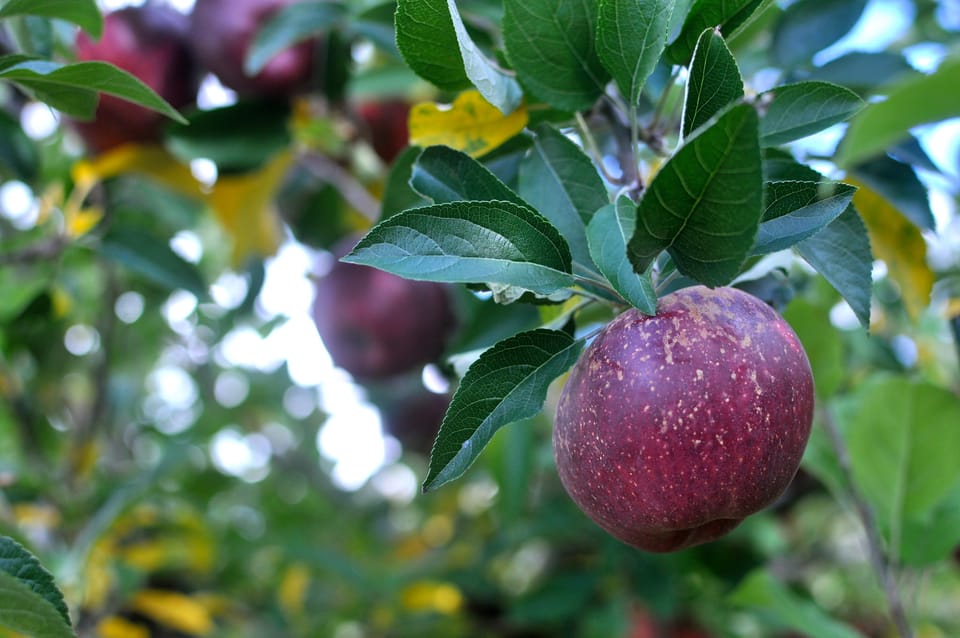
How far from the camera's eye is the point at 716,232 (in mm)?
640

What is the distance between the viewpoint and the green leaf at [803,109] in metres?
0.78

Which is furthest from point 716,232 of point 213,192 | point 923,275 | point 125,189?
point 125,189

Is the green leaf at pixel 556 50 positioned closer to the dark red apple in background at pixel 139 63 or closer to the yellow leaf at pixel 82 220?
the dark red apple in background at pixel 139 63

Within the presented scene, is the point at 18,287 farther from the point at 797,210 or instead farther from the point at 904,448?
the point at 904,448

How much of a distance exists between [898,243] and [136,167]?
1312 mm

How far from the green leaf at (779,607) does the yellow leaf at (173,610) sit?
1283 mm

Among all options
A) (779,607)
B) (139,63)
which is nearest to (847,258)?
(779,607)

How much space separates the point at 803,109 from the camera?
796 mm

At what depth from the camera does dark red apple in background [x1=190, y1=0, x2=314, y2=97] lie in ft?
5.00

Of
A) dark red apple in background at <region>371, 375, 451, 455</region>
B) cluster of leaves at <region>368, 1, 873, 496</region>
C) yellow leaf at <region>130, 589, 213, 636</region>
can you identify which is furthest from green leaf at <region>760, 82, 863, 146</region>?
yellow leaf at <region>130, 589, 213, 636</region>

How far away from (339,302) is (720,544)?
37.7 inches

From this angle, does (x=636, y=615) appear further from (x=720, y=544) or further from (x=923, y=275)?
(x=923, y=275)

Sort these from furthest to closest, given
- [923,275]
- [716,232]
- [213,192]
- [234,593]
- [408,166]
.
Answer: [234,593]
[213,192]
[923,275]
[408,166]
[716,232]

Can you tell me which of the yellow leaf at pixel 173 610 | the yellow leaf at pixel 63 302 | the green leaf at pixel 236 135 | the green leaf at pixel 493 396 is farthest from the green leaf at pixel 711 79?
the yellow leaf at pixel 173 610
